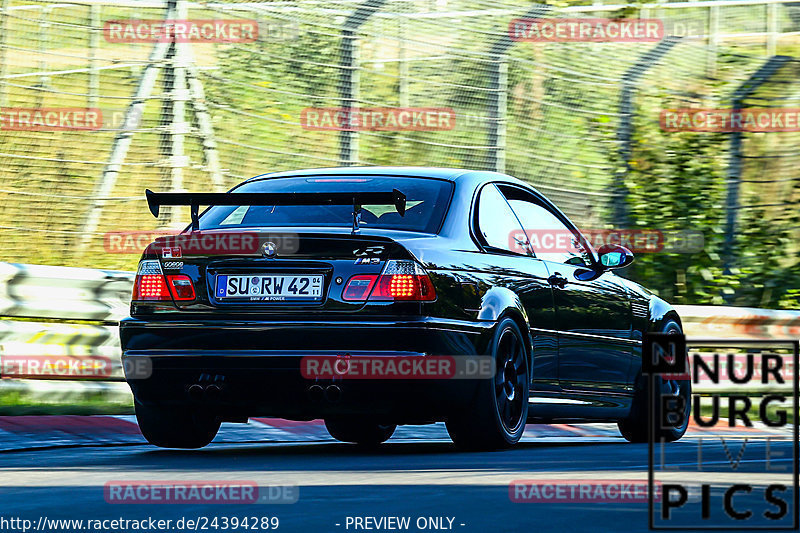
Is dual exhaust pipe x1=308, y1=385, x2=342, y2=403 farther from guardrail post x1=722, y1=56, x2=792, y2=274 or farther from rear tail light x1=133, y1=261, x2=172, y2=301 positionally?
guardrail post x1=722, y1=56, x2=792, y2=274

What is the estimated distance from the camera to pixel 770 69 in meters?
16.2

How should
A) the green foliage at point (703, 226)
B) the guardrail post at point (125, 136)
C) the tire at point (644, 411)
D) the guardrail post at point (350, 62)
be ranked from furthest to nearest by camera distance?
the green foliage at point (703, 226), the guardrail post at point (350, 62), the guardrail post at point (125, 136), the tire at point (644, 411)

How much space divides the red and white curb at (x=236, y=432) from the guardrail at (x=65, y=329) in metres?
0.60

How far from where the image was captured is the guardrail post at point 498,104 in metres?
14.7

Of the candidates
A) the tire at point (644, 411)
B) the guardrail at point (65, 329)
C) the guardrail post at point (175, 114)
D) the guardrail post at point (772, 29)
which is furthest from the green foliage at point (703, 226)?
the tire at point (644, 411)

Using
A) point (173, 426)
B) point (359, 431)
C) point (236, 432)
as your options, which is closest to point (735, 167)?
point (359, 431)

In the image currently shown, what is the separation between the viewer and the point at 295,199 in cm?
784

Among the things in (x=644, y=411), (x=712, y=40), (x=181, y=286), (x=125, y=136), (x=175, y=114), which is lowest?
(x=644, y=411)

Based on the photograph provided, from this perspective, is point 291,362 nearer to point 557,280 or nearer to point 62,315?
point 557,280

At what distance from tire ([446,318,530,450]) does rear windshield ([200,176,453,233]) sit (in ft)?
2.20

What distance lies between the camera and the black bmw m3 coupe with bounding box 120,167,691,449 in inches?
303

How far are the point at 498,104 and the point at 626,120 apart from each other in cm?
167

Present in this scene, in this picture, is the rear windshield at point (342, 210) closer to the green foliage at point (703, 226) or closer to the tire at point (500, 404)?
the tire at point (500, 404)

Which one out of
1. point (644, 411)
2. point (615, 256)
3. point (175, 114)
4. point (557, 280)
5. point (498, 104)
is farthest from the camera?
point (498, 104)
